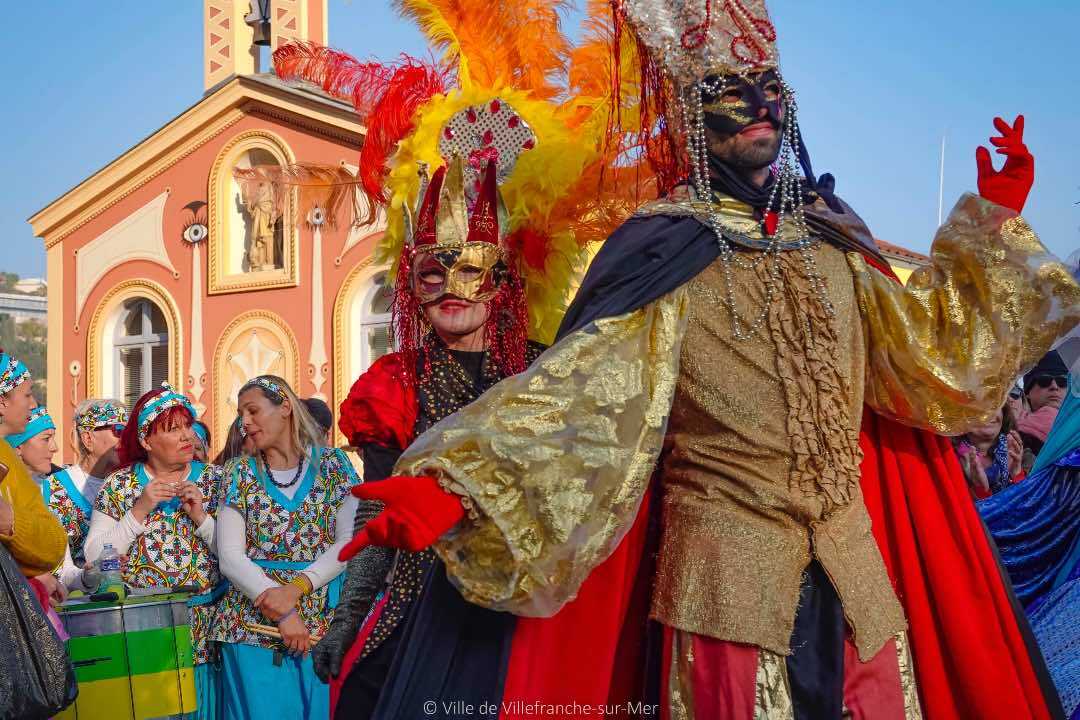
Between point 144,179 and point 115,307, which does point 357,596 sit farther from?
point 115,307

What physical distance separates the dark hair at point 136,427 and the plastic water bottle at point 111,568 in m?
0.52

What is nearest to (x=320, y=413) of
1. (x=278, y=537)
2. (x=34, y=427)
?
(x=34, y=427)

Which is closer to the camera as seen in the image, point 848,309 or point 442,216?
point 848,309

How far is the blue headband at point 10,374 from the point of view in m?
5.62

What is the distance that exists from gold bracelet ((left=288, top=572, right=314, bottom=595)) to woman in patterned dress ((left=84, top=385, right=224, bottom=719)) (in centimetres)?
56

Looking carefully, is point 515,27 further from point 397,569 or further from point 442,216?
point 397,569

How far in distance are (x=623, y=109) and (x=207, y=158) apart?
15568 millimetres

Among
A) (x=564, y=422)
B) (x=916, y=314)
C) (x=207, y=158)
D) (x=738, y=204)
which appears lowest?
(x=564, y=422)

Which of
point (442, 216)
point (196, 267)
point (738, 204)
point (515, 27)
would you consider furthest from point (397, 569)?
point (196, 267)

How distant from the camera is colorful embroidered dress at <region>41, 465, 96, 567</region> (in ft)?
21.7

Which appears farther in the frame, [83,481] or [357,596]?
[83,481]

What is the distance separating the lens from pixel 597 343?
3.16 m

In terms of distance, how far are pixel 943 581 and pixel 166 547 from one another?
387 centimetres

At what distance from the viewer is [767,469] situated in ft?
10.3
